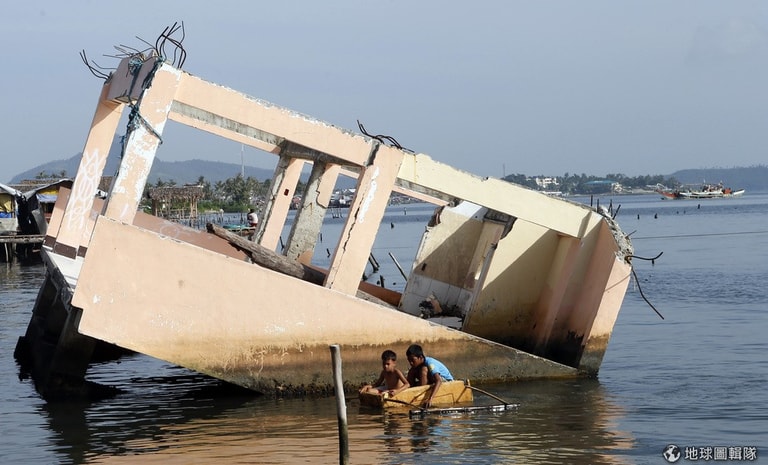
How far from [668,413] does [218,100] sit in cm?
646

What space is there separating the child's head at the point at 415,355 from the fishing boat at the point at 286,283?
0.63m

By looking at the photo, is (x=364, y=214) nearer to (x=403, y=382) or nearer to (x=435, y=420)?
(x=403, y=382)

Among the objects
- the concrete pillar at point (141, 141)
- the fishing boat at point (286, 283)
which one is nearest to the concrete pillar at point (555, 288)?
the fishing boat at point (286, 283)

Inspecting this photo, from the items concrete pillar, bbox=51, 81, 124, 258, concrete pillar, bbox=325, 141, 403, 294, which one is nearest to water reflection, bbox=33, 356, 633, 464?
concrete pillar, bbox=325, 141, 403, 294

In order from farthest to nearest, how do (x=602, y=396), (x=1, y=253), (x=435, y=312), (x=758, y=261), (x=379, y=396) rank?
(x=1, y=253) → (x=758, y=261) → (x=435, y=312) → (x=602, y=396) → (x=379, y=396)

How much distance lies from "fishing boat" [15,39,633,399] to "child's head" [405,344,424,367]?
632 millimetres

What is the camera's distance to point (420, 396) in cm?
1258

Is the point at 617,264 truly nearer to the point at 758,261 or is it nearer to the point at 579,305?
the point at 579,305

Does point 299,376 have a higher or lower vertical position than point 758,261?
lower

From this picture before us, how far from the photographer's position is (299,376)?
1280cm

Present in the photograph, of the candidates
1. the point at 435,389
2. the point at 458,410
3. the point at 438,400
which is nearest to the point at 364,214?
the point at 435,389

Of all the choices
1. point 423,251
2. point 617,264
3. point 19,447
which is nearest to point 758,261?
point 423,251

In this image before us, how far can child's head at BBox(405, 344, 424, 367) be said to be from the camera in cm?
1230

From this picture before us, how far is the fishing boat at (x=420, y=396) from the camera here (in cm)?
1246
